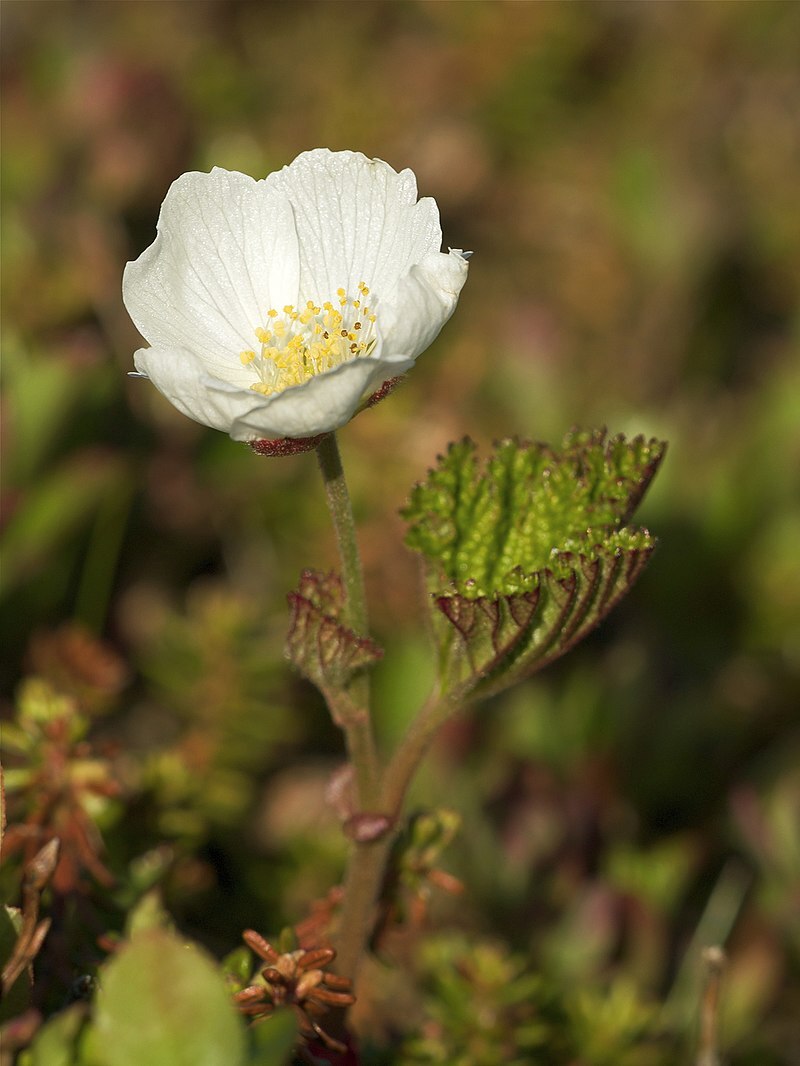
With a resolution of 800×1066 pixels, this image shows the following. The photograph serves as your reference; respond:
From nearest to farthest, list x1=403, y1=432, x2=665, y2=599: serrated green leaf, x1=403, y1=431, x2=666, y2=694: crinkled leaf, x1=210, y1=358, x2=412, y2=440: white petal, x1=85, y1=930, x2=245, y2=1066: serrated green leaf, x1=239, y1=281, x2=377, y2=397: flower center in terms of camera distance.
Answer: x1=85, y1=930, x2=245, y2=1066: serrated green leaf, x1=210, y1=358, x2=412, y2=440: white petal, x1=403, y1=431, x2=666, y2=694: crinkled leaf, x1=403, y1=432, x2=665, y2=599: serrated green leaf, x1=239, y1=281, x2=377, y2=397: flower center

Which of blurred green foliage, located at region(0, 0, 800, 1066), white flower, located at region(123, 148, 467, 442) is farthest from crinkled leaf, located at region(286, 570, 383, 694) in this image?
blurred green foliage, located at region(0, 0, 800, 1066)

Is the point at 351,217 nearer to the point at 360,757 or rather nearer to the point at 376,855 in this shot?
the point at 360,757

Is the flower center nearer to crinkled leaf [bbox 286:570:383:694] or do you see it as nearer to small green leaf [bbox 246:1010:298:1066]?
crinkled leaf [bbox 286:570:383:694]

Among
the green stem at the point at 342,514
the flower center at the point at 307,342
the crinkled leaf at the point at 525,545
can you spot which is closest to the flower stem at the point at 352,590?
the green stem at the point at 342,514

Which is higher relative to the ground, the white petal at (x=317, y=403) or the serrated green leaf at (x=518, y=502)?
the white petal at (x=317, y=403)

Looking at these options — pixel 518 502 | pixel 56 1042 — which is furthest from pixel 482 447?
pixel 56 1042

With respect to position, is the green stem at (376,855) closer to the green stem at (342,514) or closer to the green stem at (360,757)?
the green stem at (360,757)

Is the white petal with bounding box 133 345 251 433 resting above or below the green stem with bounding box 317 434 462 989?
above

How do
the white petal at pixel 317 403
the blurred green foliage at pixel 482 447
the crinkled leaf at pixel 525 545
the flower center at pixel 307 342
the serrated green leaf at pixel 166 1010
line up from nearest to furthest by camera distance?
the serrated green leaf at pixel 166 1010, the white petal at pixel 317 403, the crinkled leaf at pixel 525 545, the flower center at pixel 307 342, the blurred green foliage at pixel 482 447
